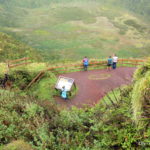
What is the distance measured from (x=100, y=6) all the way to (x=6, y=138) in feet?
258

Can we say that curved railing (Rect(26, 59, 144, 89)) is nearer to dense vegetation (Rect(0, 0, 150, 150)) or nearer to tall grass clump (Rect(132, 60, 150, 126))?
dense vegetation (Rect(0, 0, 150, 150))

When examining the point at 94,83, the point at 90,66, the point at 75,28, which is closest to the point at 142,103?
the point at 94,83

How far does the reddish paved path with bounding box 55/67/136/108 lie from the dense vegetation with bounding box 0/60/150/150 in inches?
202

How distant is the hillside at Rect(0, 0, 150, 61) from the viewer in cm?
4067

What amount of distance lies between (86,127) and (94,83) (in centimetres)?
867

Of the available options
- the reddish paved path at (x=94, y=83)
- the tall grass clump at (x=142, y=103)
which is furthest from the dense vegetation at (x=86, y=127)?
the reddish paved path at (x=94, y=83)

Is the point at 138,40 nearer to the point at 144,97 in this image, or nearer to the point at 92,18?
the point at 92,18

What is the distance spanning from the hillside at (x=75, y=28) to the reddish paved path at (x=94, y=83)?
16.9 m

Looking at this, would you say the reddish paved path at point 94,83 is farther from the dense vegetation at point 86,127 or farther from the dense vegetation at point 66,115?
the dense vegetation at point 86,127

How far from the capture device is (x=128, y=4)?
88.4m

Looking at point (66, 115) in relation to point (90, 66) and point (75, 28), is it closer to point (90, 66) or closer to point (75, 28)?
point (90, 66)

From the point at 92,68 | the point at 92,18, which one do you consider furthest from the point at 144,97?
the point at 92,18

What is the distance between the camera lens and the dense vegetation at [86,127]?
453 cm

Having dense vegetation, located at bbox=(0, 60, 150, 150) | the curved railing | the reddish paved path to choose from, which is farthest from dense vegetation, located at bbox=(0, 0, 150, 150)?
the reddish paved path
